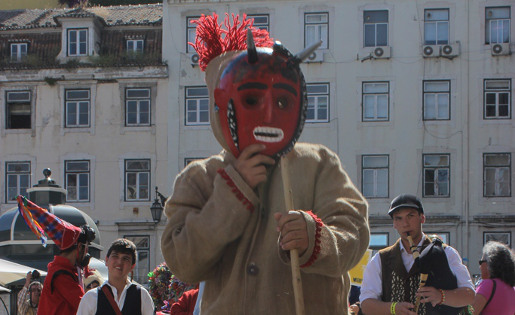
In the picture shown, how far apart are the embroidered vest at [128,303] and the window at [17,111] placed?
996 inches

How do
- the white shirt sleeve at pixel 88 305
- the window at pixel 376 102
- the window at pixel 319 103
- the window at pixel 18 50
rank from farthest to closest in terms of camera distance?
the window at pixel 18 50 → the window at pixel 319 103 → the window at pixel 376 102 → the white shirt sleeve at pixel 88 305

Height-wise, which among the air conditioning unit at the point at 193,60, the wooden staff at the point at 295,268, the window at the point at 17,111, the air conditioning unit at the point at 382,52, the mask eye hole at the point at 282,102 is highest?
the air conditioning unit at the point at 382,52

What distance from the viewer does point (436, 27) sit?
2892cm

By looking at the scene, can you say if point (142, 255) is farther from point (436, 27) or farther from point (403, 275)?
point (403, 275)

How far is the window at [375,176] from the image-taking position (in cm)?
2855

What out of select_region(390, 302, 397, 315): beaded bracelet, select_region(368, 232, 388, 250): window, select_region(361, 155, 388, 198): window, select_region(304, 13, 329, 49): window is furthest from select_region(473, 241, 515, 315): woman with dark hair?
select_region(304, 13, 329, 49): window

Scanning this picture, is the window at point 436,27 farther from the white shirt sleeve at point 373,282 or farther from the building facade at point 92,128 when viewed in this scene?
the white shirt sleeve at point 373,282

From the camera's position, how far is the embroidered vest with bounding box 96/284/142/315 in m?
5.83

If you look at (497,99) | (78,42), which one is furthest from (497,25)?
(78,42)

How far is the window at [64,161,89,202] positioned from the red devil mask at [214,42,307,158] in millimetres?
26763

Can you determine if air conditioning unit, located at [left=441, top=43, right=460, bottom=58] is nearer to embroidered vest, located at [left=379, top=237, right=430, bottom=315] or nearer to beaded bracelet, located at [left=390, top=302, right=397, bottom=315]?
embroidered vest, located at [left=379, top=237, right=430, bottom=315]

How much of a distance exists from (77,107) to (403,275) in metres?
25.8

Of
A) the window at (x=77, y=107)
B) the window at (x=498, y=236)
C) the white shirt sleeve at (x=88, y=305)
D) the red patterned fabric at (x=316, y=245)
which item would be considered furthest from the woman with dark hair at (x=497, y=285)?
the window at (x=77, y=107)

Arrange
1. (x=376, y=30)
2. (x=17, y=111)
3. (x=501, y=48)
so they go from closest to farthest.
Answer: (x=501, y=48) → (x=376, y=30) → (x=17, y=111)
